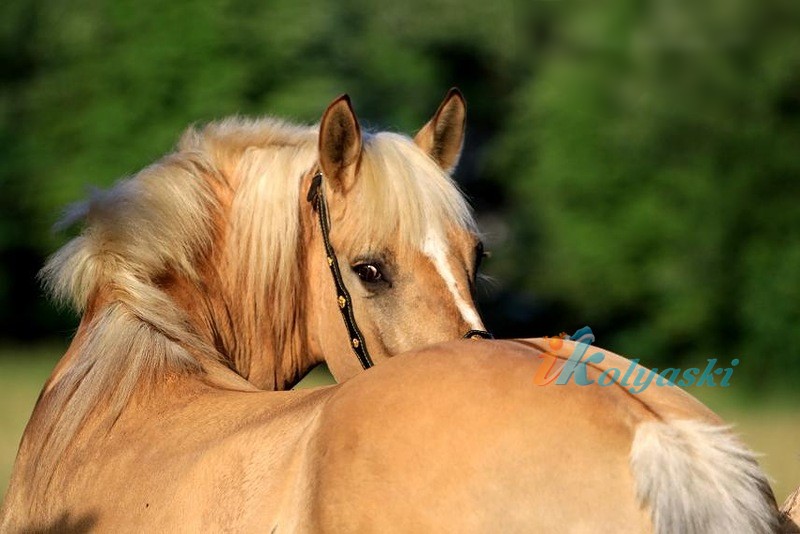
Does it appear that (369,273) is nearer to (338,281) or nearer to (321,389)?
(338,281)

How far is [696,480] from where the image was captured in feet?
6.54

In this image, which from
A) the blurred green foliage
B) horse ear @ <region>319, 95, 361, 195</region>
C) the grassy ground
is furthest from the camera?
the blurred green foliage

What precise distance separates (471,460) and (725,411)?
13689mm

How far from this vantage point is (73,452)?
302 cm

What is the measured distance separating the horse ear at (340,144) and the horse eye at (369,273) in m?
A: 0.28

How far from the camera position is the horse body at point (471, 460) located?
1989mm

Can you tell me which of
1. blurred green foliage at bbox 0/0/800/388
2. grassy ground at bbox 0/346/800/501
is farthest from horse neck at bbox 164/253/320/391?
blurred green foliage at bbox 0/0/800/388

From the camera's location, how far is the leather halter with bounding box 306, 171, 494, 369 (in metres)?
3.40

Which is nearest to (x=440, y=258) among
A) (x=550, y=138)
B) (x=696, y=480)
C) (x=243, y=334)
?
(x=243, y=334)

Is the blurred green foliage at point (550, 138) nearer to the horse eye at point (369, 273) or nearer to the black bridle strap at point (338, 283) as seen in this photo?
the black bridle strap at point (338, 283)

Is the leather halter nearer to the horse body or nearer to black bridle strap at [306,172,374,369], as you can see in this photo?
black bridle strap at [306,172,374,369]

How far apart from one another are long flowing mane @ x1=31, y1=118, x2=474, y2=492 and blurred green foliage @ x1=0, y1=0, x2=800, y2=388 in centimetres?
1177

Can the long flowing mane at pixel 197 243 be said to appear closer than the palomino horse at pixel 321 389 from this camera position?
No

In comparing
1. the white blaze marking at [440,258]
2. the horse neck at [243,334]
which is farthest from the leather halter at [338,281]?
the white blaze marking at [440,258]
